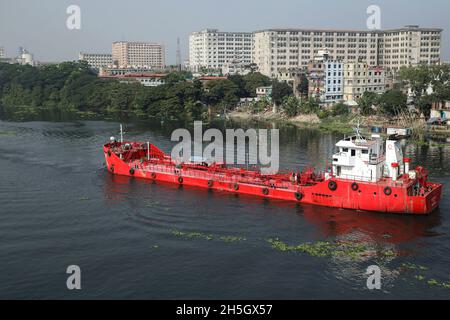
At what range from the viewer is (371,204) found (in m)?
30.2

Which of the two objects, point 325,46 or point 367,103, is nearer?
point 367,103

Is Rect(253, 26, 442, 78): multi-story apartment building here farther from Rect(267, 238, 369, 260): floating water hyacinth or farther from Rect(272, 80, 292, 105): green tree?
Rect(267, 238, 369, 260): floating water hyacinth

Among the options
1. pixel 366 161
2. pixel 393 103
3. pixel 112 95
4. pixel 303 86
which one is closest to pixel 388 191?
pixel 366 161

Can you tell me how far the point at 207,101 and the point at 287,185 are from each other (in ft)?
209

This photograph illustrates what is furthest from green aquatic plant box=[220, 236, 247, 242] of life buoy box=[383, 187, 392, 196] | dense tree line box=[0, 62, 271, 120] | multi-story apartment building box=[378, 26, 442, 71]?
multi-story apartment building box=[378, 26, 442, 71]

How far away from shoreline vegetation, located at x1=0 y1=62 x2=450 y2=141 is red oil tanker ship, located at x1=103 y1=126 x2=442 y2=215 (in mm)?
30949

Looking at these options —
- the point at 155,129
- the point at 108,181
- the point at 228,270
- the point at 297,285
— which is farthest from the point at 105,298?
the point at 155,129

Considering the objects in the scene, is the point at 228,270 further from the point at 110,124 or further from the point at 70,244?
the point at 110,124

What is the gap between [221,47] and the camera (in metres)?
169

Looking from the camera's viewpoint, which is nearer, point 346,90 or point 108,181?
point 108,181

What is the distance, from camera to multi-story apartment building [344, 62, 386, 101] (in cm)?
8538

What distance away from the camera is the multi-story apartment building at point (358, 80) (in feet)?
280

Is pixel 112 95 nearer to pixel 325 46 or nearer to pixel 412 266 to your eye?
pixel 325 46

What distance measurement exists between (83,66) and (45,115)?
166ft
